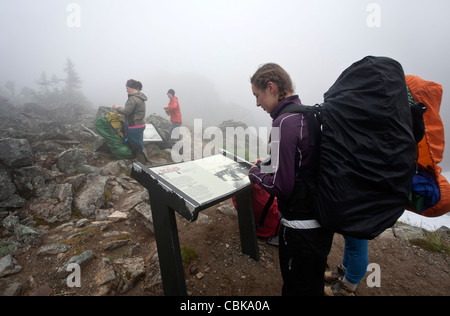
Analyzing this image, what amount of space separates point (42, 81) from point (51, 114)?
31473mm

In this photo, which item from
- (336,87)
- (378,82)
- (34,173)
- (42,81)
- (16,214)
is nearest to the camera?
(378,82)

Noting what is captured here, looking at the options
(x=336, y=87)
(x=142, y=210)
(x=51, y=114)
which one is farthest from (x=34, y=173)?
(x=51, y=114)

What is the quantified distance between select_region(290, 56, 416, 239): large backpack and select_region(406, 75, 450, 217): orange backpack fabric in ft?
1.64

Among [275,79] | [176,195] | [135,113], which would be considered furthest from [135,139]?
[275,79]

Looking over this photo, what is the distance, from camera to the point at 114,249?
3920 mm

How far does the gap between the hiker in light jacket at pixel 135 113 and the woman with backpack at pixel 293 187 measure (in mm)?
6180

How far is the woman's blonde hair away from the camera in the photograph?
2168 millimetres

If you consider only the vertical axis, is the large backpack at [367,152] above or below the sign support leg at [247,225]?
above

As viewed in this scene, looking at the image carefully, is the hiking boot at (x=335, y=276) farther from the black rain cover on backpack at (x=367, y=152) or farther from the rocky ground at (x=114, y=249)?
the black rain cover on backpack at (x=367, y=152)

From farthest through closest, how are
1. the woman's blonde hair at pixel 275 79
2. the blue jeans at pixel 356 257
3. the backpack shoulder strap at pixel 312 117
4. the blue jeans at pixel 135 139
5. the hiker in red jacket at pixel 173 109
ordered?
the hiker in red jacket at pixel 173 109, the blue jeans at pixel 135 139, the blue jeans at pixel 356 257, the woman's blonde hair at pixel 275 79, the backpack shoulder strap at pixel 312 117

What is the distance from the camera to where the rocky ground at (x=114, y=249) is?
316 cm

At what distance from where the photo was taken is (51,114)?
1833 cm

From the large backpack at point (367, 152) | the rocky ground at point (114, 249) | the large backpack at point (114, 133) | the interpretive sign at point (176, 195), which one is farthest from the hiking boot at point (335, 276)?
the large backpack at point (114, 133)

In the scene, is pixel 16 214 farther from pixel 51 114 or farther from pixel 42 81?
pixel 42 81
